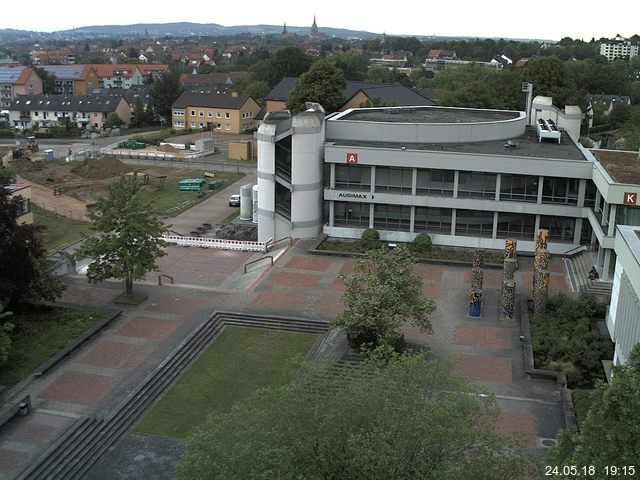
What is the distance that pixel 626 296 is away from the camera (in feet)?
87.4

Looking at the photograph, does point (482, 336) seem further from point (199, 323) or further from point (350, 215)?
point (350, 215)

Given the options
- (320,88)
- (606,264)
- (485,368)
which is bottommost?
(485,368)

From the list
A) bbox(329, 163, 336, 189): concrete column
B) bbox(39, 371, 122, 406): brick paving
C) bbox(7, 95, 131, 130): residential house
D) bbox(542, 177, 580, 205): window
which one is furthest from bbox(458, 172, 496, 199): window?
bbox(7, 95, 131, 130): residential house

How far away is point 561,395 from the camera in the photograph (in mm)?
27938

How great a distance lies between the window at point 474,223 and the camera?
46.3 meters

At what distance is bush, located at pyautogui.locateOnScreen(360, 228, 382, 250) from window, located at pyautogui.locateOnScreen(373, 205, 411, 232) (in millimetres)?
1068

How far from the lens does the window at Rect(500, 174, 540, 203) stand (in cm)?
4528

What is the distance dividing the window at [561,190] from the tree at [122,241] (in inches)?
958

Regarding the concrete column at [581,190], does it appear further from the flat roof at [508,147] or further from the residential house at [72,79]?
the residential house at [72,79]

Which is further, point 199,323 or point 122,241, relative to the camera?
point 122,241

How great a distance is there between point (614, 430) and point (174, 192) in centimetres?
5816

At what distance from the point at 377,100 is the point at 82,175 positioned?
40907 millimetres

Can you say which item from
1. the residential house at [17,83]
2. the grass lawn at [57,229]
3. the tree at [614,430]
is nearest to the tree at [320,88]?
the grass lawn at [57,229]

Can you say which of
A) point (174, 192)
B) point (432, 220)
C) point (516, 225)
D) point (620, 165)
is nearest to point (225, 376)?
point (432, 220)
